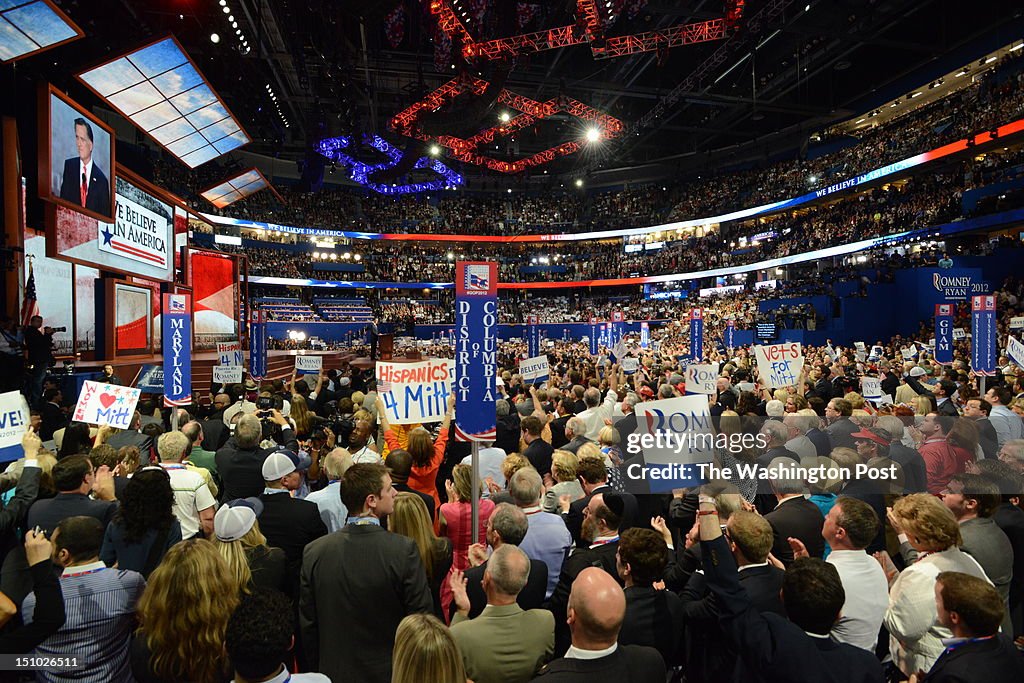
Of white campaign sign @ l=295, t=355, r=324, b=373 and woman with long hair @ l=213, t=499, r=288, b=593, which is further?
white campaign sign @ l=295, t=355, r=324, b=373

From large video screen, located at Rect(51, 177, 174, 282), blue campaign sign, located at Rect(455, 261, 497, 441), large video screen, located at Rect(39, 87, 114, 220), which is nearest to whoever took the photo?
blue campaign sign, located at Rect(455, 261, 497, 441)

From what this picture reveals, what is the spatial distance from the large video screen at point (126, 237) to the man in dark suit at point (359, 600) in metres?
9.66

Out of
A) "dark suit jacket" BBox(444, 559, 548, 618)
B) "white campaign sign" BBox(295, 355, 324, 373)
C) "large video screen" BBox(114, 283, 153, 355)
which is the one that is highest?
"large video screen" BBox(114, 283, 153, 355)

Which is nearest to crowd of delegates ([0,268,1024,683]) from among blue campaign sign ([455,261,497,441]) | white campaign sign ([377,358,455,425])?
blue campaign sign ([455,261,497,441])

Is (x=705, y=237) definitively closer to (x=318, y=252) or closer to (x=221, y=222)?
(x=318, y=252)

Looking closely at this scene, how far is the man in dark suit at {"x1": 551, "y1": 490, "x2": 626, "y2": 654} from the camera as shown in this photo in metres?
3.08

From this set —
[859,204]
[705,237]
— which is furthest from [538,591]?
[705,237]

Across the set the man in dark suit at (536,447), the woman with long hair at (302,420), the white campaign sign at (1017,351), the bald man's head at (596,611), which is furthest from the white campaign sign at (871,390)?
the bald man's head at (596,611)

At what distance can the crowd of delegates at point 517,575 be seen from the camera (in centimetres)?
229

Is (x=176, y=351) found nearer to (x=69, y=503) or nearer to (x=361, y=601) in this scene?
(x=69, y=503)

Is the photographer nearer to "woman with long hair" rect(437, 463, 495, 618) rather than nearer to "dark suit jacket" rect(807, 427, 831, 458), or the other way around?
"woman with long hair" rect(437, 463, 495, 618)

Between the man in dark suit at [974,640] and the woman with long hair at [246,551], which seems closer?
the man in dark suit at [974,640]

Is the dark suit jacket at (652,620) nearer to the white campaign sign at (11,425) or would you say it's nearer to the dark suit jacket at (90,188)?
the white campaign sign at (11,425)

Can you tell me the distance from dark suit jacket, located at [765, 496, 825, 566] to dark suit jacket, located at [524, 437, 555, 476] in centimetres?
268
